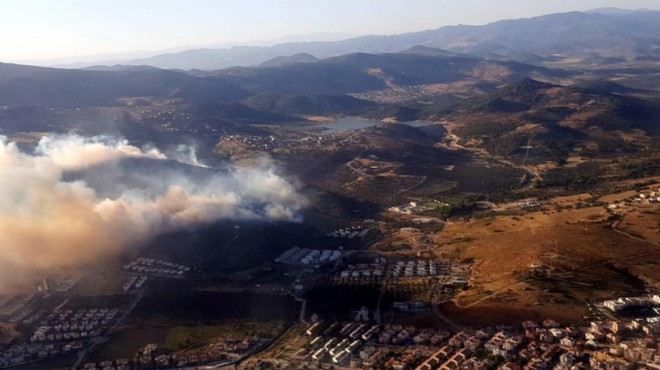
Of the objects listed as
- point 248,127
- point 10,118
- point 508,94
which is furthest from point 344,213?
point 508,94

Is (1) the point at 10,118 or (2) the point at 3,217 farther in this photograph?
(1) the point at 10,118

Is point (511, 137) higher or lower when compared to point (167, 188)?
lower

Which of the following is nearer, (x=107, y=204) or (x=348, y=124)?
(x=107, y=204)

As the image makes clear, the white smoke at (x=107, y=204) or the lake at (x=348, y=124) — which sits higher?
the white smoke at (x=107, y=204)

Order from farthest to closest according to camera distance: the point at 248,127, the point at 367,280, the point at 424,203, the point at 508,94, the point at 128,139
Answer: the point at 508,94 → the point at 248,127 → the point at 128,139 → the point at 424,203 → the point at 367,280

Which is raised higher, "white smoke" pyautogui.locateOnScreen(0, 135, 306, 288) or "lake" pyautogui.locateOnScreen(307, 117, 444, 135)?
"white smoke" pyautogui.locateOnScreen(0, 135, 306, 288)

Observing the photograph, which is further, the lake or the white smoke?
the lake

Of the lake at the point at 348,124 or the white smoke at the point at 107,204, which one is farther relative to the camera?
the lake at the point at 348,124

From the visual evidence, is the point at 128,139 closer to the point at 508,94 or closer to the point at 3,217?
the point at 3,217
